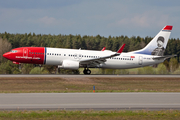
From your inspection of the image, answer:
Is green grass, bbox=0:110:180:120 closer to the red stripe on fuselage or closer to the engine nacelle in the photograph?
the engine nacelle

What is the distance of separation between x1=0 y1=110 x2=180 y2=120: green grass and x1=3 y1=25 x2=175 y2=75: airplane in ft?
91.4

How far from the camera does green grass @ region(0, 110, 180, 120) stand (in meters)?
13.6

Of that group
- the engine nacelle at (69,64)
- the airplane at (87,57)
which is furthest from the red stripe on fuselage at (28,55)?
the engine nacelle at (69,64)

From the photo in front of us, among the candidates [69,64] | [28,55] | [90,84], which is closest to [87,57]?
[69,64]

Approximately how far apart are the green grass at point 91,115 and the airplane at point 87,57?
91.4 feet

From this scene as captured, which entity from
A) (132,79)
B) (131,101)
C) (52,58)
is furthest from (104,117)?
(52,58)

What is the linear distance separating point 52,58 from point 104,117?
30.2 meters

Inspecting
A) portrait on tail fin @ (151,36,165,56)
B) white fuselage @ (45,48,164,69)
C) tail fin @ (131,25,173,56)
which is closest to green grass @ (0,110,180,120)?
white fuselage @ (45,48,164,69)

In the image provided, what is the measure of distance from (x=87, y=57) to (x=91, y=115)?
101 ft

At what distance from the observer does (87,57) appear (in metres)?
44.6

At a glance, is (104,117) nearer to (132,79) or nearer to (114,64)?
(132,79)

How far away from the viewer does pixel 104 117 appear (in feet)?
45.1

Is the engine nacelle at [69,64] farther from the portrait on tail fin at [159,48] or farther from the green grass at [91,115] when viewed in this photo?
the green grass at [91,115]

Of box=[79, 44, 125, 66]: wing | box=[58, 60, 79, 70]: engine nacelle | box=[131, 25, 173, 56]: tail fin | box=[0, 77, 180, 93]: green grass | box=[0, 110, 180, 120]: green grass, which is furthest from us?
box=[131, 25, 173, 56]: tail fin
